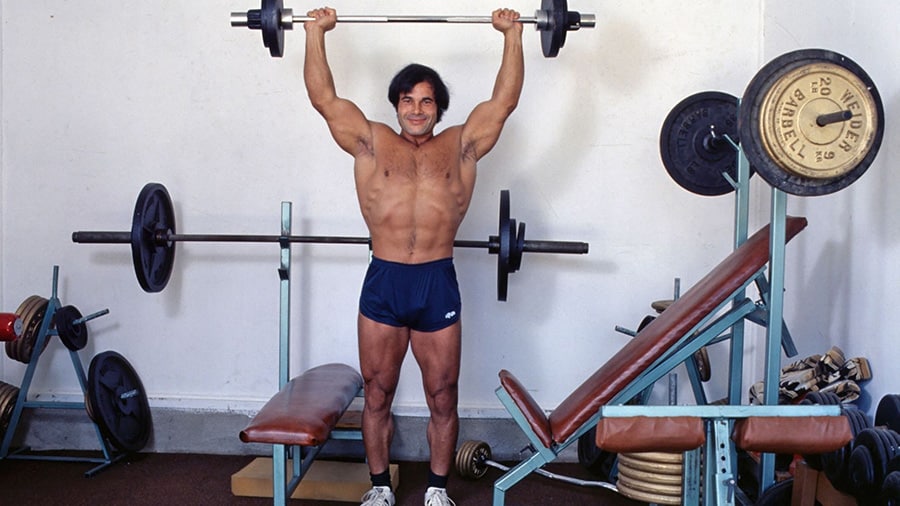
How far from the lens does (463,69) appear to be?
3.38m

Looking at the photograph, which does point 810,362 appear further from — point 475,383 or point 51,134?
point 51,134

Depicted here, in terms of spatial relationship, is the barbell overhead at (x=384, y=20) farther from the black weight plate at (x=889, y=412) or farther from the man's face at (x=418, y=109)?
the black weight plate at (x=889, y=412)

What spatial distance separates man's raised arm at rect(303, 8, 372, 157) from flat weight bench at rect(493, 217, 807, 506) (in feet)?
3.65

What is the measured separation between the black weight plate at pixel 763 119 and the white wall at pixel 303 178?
156 cm

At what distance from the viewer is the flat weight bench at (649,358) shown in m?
1.94

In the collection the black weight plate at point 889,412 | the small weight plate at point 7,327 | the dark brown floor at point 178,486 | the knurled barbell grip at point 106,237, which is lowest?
the dark brown floor at point 178,486

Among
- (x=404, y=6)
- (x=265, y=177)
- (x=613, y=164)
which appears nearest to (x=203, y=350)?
(x=265, y=177)

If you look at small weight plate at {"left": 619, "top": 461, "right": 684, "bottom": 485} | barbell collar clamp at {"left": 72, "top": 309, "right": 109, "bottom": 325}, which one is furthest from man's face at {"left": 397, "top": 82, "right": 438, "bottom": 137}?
barbell collar clamp at {"left": 72, "top": 309, "right": 109, "bottom": 325}

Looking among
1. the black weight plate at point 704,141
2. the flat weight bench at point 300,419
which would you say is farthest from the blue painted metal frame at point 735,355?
the flat weight bench at point 300,419

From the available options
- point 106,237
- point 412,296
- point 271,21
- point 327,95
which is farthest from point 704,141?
point 106,237

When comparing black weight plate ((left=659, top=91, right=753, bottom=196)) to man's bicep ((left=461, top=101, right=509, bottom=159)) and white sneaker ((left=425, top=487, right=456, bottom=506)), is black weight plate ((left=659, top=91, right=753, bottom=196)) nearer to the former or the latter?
man's bicep ((left=461, top=101, right=509, bottom=159))

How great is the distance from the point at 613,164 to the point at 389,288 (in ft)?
3.94

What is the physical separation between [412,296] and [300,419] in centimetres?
62

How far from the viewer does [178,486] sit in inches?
119
